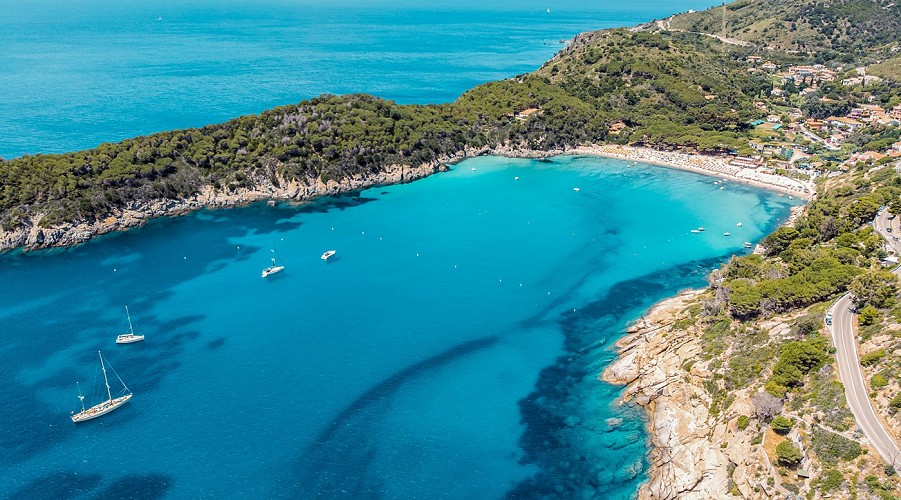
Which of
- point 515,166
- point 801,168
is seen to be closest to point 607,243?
point 515,166

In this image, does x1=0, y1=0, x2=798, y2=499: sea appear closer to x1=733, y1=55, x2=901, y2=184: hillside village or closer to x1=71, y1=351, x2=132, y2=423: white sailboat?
x1=71, y1=351, x2=132, y2=423: white sailboat

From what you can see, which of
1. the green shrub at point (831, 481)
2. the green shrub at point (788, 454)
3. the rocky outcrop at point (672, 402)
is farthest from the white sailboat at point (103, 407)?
the green shrub at point (831, 481)

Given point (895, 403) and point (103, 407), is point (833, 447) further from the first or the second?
point (103, 407)

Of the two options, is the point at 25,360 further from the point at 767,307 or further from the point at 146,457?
the point at 767,307

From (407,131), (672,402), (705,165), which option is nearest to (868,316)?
(672,402)

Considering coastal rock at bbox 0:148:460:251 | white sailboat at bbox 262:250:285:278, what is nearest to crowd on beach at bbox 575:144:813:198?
coastal rock at bbox 0:148:460:251

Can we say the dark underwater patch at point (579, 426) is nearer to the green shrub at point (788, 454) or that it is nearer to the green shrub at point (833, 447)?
the green shrub at point (788, 454)
